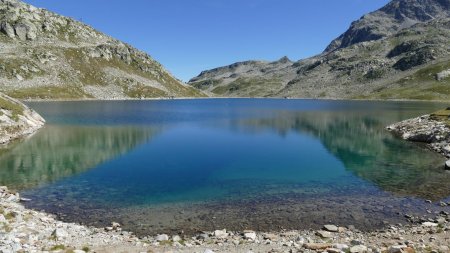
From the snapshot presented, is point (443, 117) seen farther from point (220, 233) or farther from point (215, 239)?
point (215, 239)

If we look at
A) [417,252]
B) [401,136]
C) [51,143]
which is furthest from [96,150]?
[401,136]

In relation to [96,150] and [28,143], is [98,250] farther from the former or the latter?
[28,143]

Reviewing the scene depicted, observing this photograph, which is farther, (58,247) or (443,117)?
(443,117)

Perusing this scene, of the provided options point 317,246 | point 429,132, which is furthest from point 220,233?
point 429,132

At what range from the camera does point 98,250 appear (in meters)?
19.8

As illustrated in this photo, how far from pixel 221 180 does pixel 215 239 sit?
682 inches

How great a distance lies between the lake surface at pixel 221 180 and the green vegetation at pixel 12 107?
613 centimetres

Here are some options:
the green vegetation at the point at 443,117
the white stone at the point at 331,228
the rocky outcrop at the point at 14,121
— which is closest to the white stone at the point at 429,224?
the white stone at the point at 331,228

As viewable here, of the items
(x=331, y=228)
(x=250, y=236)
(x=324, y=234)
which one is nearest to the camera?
(x=250, y=236)

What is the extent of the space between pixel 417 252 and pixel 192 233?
13.3 meters

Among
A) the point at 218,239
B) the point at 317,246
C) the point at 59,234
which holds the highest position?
the point at 59,234

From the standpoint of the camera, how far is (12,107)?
72.9 meters

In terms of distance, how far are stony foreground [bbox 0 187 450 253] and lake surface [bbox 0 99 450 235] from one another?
2.07 metres

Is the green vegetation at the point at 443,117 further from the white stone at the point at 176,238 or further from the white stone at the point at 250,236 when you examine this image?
the white stone at the point at 176,238
